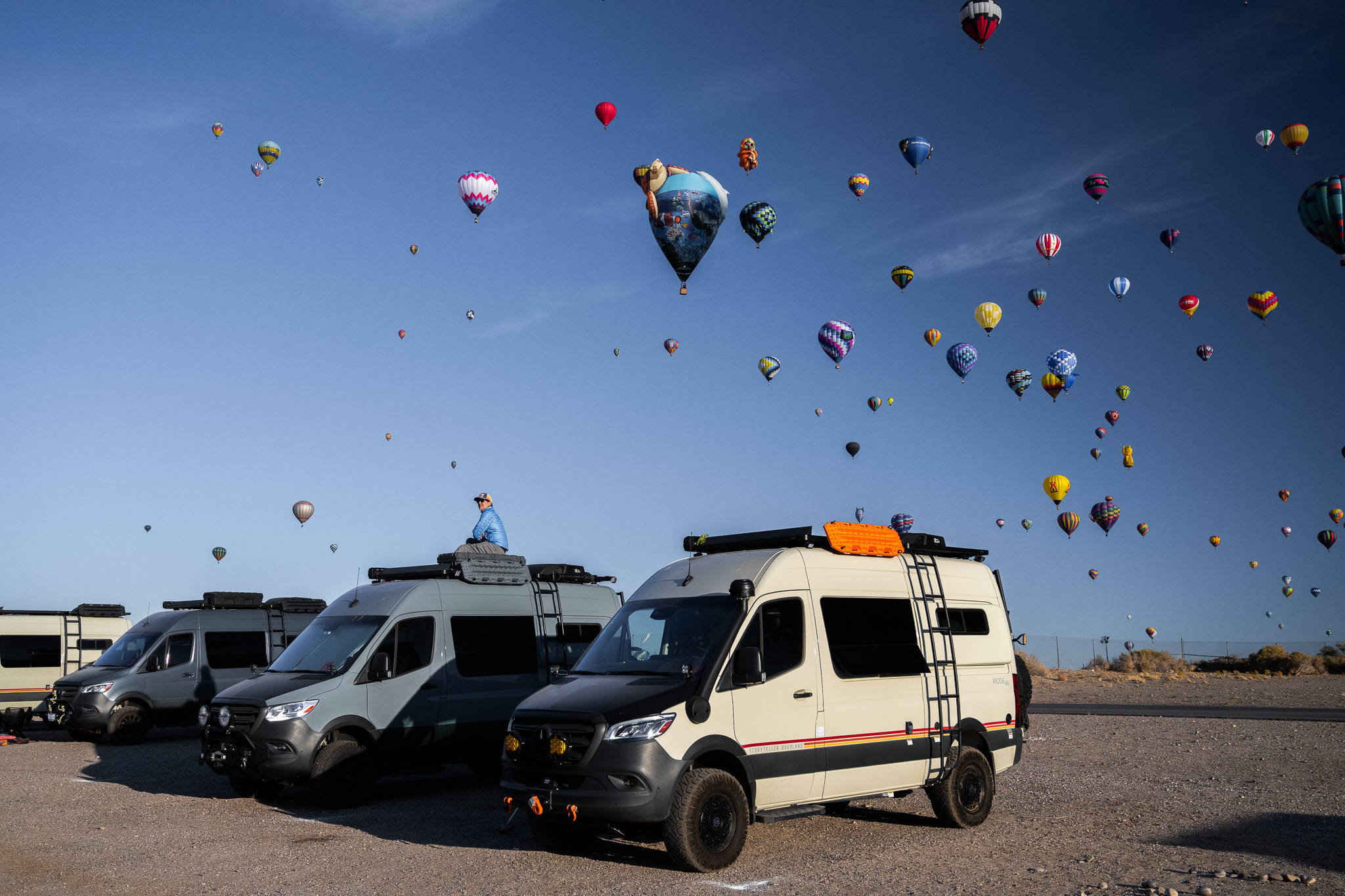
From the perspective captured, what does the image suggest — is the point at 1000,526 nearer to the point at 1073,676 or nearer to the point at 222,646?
the point at 1073,676

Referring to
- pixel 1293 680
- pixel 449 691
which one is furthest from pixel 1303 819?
pixel 1293 680

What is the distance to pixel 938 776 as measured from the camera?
10.4 meters

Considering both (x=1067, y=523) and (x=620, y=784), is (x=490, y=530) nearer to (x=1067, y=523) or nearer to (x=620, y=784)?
(x=620, y=784)

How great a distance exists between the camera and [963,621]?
1127cm

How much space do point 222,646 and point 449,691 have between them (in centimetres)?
927

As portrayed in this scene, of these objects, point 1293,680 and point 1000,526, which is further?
point 1000,526

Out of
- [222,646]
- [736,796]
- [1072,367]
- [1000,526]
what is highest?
[1072,367]

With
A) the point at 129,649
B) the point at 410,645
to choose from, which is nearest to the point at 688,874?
the point at 410,645

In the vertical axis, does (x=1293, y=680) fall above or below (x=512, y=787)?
below

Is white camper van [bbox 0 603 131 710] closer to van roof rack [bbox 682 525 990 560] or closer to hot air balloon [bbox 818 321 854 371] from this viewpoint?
van roof rack [bbox 682 525 990 560]

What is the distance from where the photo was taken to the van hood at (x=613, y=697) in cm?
840

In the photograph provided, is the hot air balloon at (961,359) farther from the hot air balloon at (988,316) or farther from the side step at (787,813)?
the side step at (787,813)

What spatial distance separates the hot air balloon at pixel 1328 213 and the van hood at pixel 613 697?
3167 cm

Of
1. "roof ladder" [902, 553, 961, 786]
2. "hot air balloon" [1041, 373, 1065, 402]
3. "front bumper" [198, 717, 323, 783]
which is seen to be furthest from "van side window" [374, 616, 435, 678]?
"hot air balloon" [1041, 373, 1065, 402]
